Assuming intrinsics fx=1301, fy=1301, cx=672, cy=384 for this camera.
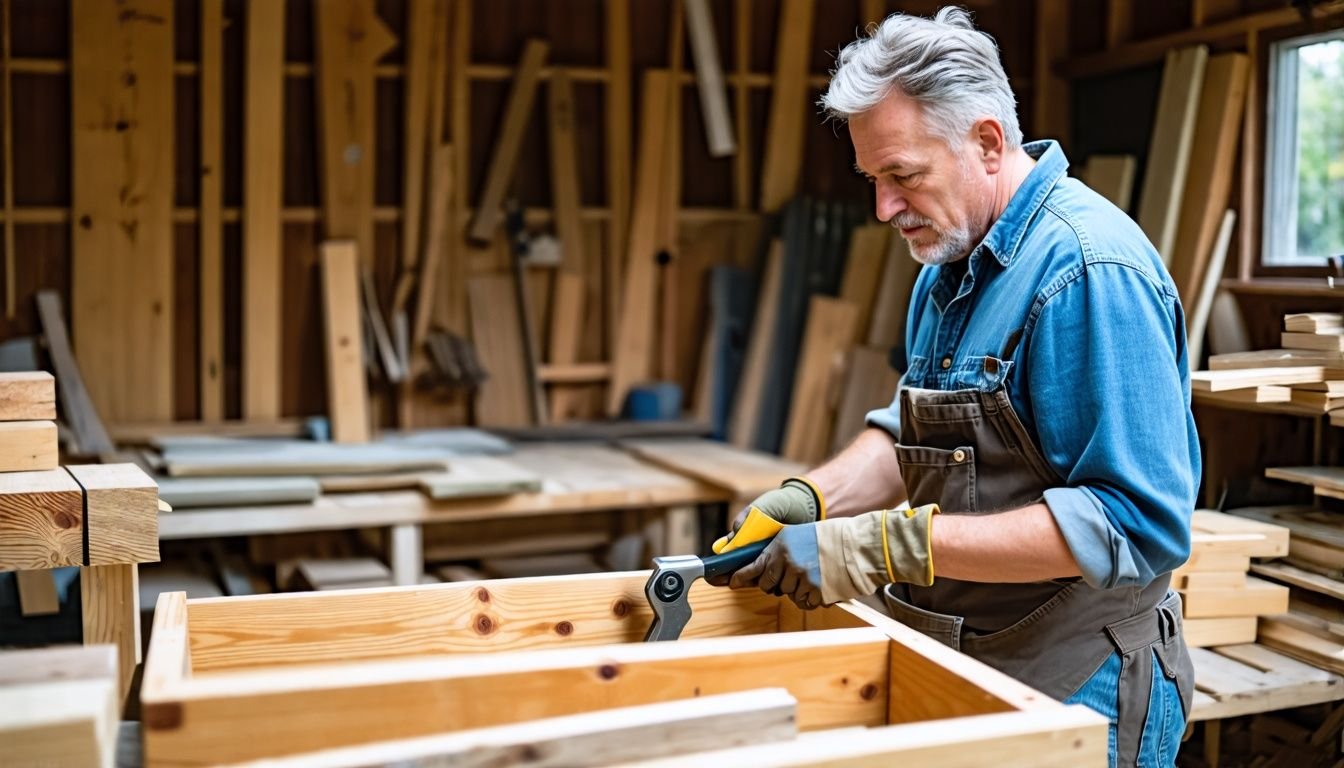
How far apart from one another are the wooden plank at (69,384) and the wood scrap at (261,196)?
64 centimetres

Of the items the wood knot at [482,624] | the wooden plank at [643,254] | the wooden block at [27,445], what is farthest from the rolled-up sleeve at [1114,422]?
the wooden plank at [643,254]

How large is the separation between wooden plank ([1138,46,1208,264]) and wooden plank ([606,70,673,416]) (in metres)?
2.12

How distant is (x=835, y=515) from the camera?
7.89ft

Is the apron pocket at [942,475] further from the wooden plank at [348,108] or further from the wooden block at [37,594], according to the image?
the wooden plank at [348,108]

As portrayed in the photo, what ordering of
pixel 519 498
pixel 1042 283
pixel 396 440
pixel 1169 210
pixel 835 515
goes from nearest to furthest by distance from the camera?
pixel 1042 283 < pixel 835 515 < pixel 519 498 < pixel 1169 210 < pixel 396 440

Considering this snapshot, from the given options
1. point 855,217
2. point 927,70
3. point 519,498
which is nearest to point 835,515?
point 927,70

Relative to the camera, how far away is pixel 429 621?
1.92m

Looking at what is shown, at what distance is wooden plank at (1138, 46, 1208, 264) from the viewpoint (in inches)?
195

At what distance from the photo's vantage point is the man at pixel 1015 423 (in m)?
1.82

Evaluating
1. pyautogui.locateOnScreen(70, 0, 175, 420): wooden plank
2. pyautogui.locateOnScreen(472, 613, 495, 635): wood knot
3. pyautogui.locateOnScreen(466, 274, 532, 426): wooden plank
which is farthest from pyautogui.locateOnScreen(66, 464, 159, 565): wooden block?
pyautogui.locateOnScreen(466, 274, 532, 426): wooden plank

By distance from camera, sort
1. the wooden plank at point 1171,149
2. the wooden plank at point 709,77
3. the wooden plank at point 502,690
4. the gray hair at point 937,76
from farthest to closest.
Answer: the wooden plank at point 709,77, the wooden plank at point 1171,149, the gray hair at point 937,76, the wooden plank at point 502,690

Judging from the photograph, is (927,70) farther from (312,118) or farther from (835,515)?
(312,118)

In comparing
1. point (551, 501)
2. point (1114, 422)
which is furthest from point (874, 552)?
point (551, 501)

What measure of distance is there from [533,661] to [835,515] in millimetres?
968
